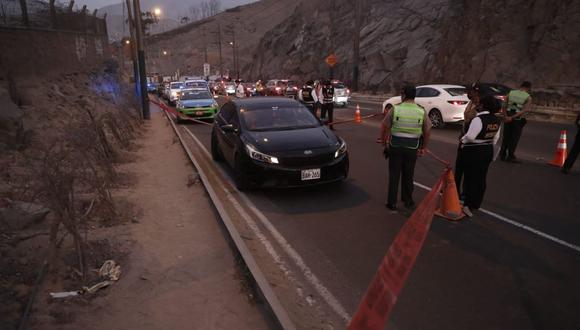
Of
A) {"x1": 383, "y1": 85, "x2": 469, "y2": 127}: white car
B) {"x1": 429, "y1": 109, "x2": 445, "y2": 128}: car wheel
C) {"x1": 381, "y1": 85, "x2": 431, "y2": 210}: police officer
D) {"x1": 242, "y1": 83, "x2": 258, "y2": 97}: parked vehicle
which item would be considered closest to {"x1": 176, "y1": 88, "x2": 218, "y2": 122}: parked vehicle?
{"x1": 383, "y1": 85, "x2": 469, "y2": 127}: white car

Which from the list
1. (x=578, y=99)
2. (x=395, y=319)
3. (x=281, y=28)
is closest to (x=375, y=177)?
(x=395, y=319)

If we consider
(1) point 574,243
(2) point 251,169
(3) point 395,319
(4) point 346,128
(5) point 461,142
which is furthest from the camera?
(4) point 346,128

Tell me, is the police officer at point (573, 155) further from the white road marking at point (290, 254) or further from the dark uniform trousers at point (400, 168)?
the white road marking at point (290, 254)

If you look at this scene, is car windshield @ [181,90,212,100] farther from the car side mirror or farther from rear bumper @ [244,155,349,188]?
rear bumper @ [244,155,349,188]

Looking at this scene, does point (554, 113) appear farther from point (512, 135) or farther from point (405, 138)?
point (405, 138)

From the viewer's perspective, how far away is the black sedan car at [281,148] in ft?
23.4

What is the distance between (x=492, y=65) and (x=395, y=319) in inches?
1134

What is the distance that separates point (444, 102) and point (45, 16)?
1594 centimetres

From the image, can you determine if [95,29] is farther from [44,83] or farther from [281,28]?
[281,28]

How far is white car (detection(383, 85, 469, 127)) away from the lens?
15.1 m

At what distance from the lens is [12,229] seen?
529cm

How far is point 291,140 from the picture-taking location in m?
7.57

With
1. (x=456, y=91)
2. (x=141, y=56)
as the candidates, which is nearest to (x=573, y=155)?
(x=456, y=91)

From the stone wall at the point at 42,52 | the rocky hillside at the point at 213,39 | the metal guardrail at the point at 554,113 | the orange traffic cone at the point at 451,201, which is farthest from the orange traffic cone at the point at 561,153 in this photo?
the rocky hillside at the point at 213,39
